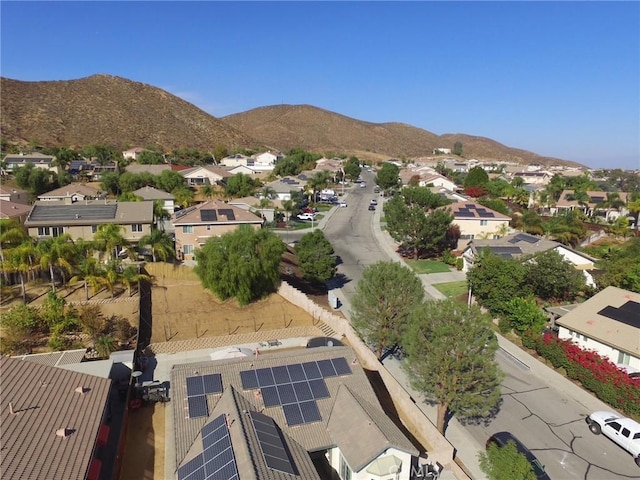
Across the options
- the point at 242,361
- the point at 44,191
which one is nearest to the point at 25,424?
the point at 242,361

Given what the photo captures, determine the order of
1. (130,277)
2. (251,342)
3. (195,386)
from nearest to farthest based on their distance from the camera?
(195,386), (251,342), (130,277)

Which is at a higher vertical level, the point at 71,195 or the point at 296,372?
the point at 71,195

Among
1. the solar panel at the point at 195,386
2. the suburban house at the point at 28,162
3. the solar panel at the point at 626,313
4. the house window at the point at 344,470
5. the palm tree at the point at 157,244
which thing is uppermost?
the suburban house at the point at 28,162

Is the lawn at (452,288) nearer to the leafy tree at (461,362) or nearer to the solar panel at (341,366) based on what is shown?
the leafy tree at (461,362)

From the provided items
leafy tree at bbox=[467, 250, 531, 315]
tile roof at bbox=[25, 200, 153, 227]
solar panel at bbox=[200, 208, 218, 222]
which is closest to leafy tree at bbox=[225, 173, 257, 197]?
solar panel at bbox=[200, 208, 218, 222]

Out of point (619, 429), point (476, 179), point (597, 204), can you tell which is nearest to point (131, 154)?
point (476, 179)

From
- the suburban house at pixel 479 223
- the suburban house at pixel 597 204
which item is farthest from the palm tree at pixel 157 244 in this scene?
the suburban house at pixel 597 204

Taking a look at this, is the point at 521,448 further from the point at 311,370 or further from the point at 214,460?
the point at 214,460
